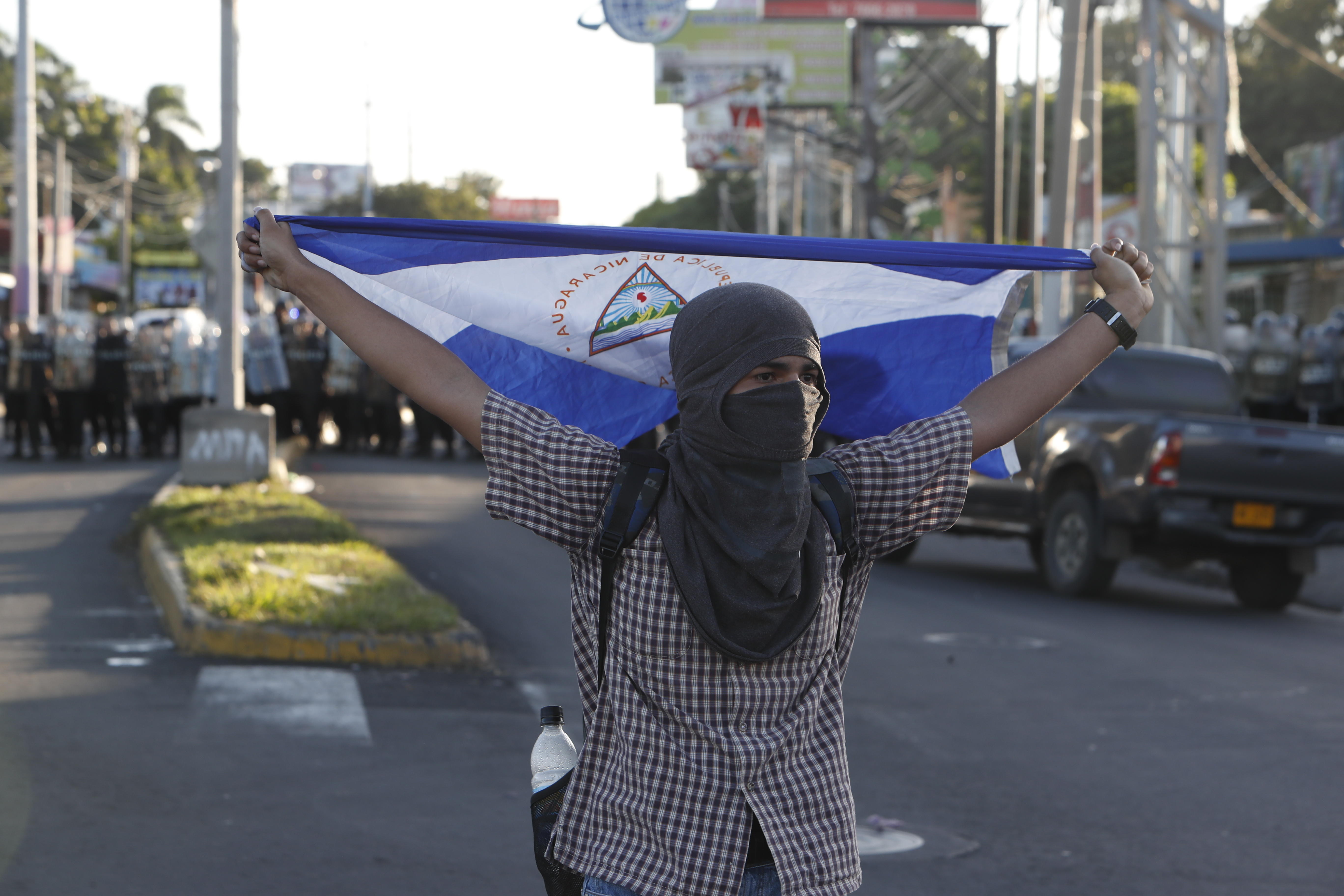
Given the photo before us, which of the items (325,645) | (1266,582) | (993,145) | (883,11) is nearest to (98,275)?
(883,11)

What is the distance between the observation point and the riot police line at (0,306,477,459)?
21797 mm

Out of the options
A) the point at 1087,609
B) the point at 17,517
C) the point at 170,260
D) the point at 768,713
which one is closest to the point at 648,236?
the point at 768,713

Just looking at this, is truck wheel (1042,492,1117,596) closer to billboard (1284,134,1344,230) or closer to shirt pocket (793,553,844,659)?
shirt pocket (793,553,844,659)

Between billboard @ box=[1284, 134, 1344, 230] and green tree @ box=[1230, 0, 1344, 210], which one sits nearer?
billboard @ box=[1284, 134, 1344, 230]

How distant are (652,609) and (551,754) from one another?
42 centimetres

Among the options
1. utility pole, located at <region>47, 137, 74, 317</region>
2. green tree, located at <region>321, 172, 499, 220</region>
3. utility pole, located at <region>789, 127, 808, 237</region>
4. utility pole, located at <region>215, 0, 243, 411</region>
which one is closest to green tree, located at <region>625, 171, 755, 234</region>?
green tree, located at <region>321, 172, 499, 220</region>

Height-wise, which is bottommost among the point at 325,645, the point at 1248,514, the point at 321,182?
the point at 325,645

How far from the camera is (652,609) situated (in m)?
2.47

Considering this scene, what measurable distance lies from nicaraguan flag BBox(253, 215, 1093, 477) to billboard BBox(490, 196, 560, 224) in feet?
299

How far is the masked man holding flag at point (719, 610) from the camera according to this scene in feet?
7.94

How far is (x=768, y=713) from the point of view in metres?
2.49

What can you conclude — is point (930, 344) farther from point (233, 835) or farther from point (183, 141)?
point (183, 141)

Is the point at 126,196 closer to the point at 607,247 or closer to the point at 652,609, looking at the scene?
the point at 607,247

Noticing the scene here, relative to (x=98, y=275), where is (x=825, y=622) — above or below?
below
